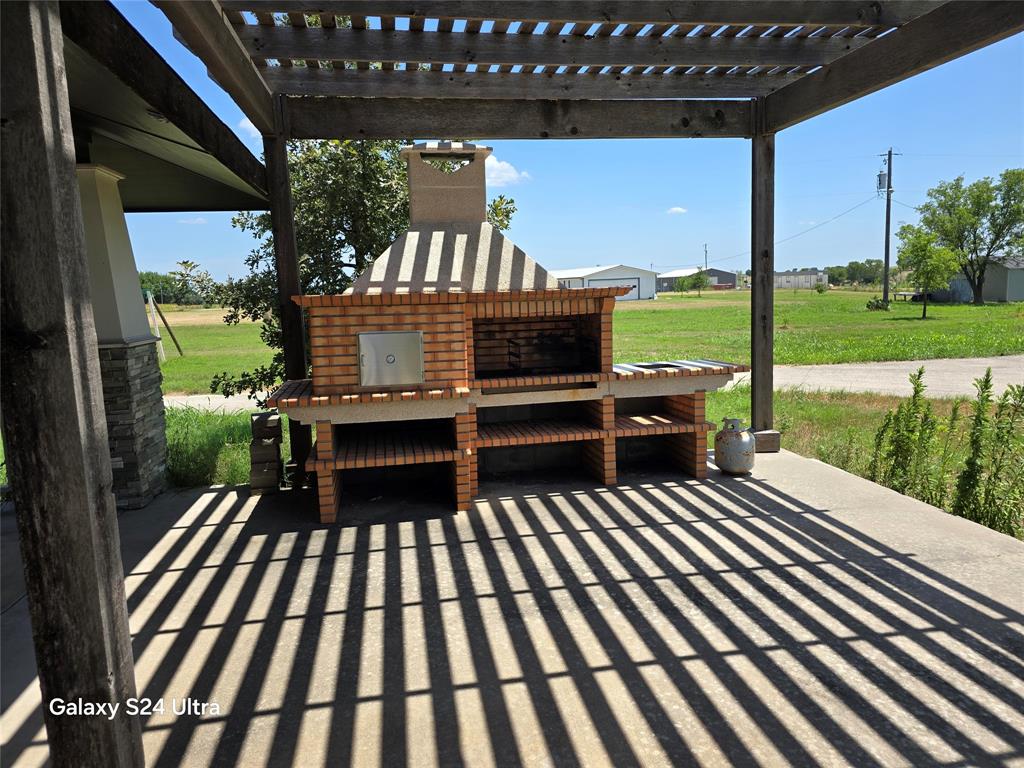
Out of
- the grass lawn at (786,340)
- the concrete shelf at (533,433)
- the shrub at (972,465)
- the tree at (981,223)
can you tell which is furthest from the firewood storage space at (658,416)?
the tree at (981,223)

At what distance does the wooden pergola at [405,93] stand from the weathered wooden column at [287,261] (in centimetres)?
2

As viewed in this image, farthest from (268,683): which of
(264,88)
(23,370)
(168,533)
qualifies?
(264,88)

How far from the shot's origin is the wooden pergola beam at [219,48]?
3.23 metres

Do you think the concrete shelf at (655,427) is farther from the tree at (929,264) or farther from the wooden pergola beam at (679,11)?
the tree at (929,264)

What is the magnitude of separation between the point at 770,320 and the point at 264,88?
477cm

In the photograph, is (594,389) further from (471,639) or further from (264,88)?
(264,88)

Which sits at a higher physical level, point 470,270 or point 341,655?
point 470,270

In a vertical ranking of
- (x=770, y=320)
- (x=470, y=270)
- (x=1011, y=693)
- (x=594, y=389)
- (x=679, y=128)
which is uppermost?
(x=679, y=128)

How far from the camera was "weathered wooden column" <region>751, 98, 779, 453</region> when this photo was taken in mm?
6016

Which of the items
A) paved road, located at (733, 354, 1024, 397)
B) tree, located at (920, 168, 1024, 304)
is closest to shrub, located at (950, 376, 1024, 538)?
paved road, located at (733, 354, 1024, 397)

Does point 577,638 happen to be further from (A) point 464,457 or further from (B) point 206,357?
(B) point 206,357

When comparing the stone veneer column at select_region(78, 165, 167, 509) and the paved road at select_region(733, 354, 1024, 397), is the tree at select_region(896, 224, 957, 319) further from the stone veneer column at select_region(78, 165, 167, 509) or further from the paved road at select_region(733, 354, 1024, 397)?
the stone veneer column at select_region(78, 165, 167, 509)

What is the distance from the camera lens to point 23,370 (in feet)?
5.52

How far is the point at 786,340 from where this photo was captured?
19.2 meters
